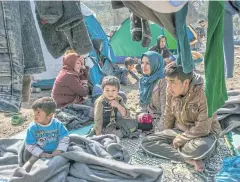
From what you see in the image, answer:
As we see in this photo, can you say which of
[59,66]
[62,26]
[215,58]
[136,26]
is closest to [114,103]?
[136,26]

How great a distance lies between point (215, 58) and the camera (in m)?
1.61

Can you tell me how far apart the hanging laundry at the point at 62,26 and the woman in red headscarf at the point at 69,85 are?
221 centimetres

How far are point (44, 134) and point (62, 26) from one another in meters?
1.12

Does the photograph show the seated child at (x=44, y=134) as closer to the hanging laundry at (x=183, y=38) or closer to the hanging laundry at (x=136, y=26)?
the hanging laundry at (x=136, y=26)

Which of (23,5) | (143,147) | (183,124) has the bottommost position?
(143,147)

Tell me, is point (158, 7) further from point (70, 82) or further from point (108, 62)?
point (108, 62)

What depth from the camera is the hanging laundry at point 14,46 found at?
1.67 m

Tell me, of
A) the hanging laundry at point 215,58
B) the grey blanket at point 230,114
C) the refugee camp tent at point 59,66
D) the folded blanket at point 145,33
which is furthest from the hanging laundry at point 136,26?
the refugee camp tent at point 59,66

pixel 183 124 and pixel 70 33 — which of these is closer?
pixel 70 33

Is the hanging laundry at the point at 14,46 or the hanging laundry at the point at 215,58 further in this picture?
the hanging laundry at the point at 14,46

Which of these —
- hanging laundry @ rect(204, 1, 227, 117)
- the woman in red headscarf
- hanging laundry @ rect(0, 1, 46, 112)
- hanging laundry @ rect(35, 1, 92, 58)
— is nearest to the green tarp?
the woman in red headscarf

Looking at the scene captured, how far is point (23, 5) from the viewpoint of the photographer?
1.79 meters

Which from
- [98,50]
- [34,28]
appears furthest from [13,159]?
[98,50]

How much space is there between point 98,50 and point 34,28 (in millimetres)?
4777
